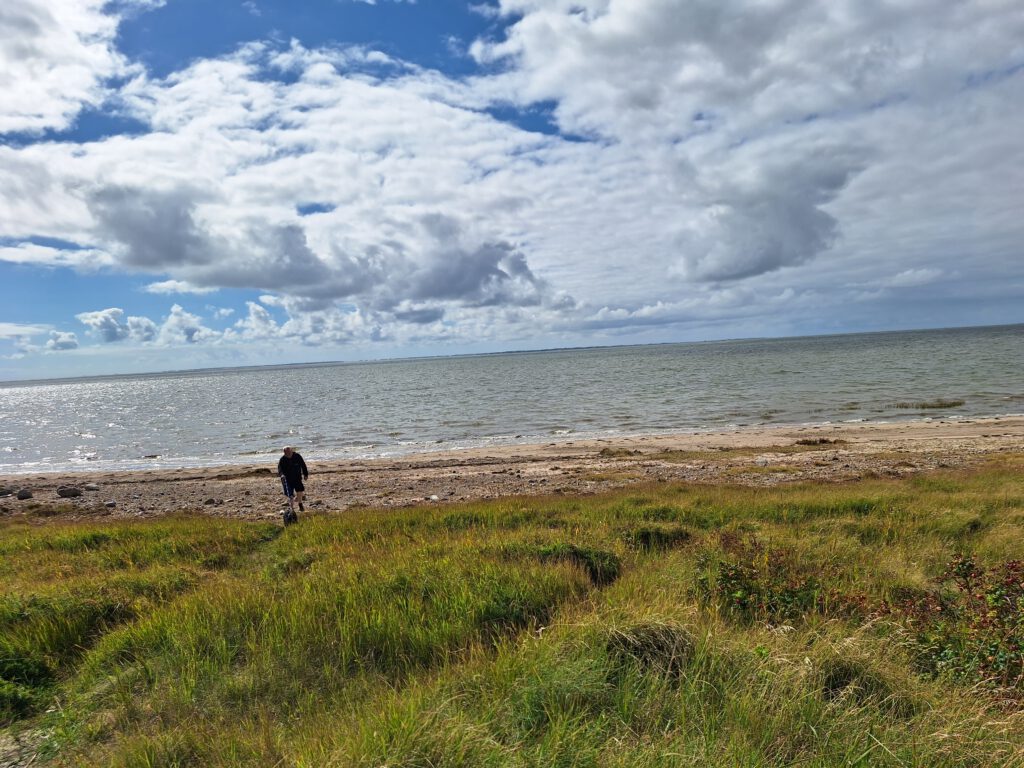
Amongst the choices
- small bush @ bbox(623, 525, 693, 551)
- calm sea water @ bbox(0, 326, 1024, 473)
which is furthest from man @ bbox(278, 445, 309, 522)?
calm sea water @ bbox(0, 326, 1024, 473)

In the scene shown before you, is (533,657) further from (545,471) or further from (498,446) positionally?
(498,446)

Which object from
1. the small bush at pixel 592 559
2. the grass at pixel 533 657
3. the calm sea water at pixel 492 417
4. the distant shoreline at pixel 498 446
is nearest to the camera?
the grass at pixel 533 657

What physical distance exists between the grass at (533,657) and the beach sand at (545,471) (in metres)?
9.87

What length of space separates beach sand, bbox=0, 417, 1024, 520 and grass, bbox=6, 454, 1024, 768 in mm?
9874

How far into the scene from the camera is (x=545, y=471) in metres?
24.8

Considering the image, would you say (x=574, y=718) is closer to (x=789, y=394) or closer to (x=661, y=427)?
(x=661, y=427)

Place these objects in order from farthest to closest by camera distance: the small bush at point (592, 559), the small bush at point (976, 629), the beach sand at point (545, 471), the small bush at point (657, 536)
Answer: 1. the beach sand at point (545, 471)
2. the small bush at point (657, 536)
3. the small bush at point (592, 559)
4. the small bush at point (976, 629)

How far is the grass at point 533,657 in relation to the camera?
3.62 metres

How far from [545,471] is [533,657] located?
800 inches

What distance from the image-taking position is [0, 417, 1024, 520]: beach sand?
64.6ft

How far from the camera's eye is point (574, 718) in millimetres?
3777

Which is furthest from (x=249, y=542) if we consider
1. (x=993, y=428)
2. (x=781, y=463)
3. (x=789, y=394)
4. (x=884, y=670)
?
(x=789, y=394)

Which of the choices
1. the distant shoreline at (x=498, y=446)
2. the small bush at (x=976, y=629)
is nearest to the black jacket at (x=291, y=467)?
the distant shoreline at (x=498, y=446)

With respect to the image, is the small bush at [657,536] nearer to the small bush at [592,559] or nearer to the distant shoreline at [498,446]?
the small bush at [592,559]
